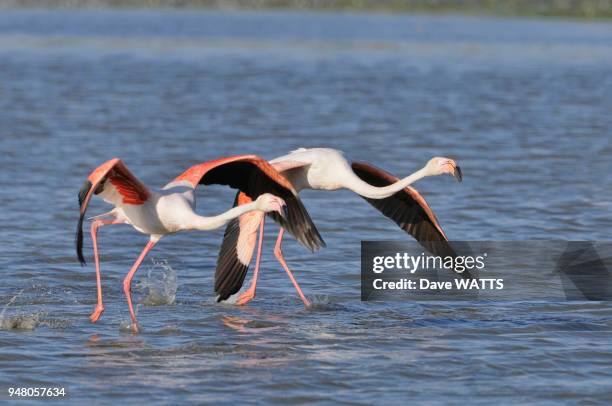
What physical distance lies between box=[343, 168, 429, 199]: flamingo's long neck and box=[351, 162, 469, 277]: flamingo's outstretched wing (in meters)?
0.45

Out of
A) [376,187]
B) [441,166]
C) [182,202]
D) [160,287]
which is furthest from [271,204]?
[160,287]

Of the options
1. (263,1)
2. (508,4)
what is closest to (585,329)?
(508,4)

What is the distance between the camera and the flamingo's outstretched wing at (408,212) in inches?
498

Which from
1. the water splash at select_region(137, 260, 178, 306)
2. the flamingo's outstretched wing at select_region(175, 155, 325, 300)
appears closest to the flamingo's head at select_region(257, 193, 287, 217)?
the flamingo's outstretched wing at select_region(175, 155, 325, 300)

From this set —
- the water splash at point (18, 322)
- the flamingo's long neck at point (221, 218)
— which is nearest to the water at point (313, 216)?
the water splash at point (18, 322)

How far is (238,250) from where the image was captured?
12320 millimetres

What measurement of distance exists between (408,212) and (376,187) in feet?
2.55

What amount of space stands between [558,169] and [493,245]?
5959 millimetres

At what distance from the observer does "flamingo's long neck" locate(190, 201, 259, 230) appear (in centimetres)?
1032

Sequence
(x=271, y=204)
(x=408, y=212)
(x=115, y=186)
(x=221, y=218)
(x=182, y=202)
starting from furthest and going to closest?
(x=408, y=212) → (x=182, y=202) → (x=115, y=186) → (x=221, y=218) → (x=271, y=204)

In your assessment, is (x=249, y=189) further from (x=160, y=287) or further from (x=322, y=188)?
(x=160, y=287)

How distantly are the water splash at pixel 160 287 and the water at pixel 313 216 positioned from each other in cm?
4

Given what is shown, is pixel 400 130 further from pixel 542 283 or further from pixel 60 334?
pixel 60 334

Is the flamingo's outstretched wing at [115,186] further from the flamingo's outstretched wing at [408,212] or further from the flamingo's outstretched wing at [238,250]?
the flamingo's outstretched wing at [408,212]
